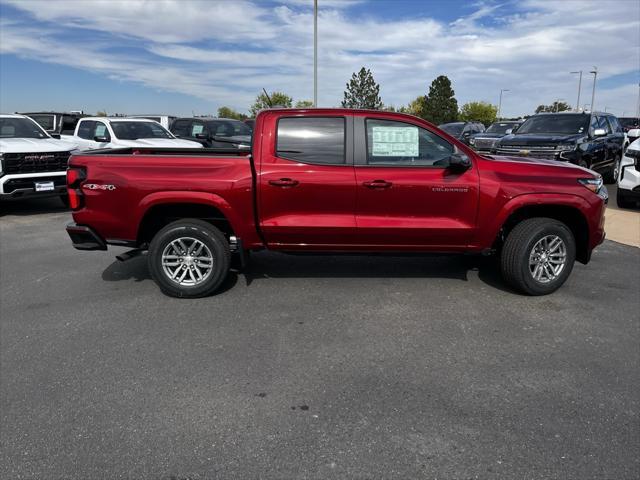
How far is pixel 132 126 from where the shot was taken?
11977mm

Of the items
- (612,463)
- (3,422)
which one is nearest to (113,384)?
(3,422)

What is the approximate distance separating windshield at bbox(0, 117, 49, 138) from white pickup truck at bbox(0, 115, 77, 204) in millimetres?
127

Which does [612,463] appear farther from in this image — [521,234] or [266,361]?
[521,234]

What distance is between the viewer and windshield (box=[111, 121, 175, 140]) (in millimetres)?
11664

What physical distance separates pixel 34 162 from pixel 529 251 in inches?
345

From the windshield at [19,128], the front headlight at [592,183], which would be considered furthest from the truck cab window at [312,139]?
the windshield at [19,128]

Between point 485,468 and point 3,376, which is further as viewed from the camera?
point 3,376

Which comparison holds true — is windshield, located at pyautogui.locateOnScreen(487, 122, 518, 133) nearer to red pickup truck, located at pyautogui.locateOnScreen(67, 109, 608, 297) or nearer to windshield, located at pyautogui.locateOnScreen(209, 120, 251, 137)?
windshield, located at pyautogui.locateOnScreen(209, 120, 251, 137)

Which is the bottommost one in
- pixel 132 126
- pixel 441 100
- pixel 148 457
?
pixel 148 457

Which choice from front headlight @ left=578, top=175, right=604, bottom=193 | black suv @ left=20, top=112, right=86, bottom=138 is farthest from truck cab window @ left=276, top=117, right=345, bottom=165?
black suv @ left=20, top=112, right=86, bottom=138

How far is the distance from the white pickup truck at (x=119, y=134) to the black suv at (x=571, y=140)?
23.8 ft

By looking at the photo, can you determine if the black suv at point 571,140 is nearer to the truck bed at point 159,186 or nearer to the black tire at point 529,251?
the black tire at point 529,251

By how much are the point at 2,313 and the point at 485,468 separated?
4.36m

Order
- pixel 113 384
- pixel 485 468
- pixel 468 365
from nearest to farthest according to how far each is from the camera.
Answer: pixel 485 468 → pixel 113 384 → pixel 468 365
